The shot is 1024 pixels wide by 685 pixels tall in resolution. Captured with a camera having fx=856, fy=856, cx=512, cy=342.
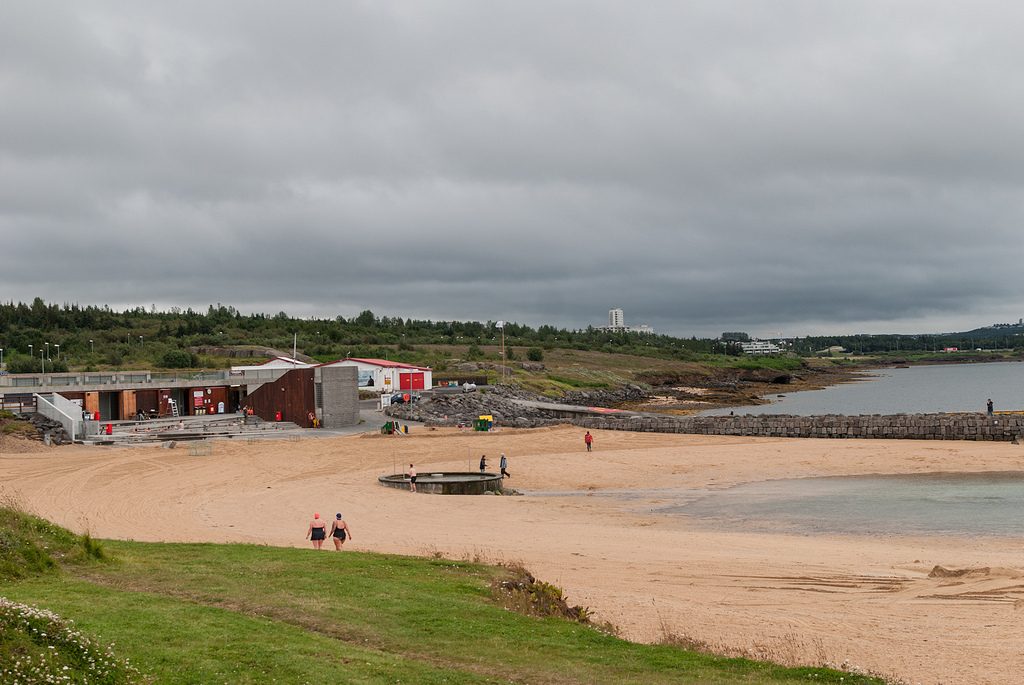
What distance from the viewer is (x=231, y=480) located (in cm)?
3391

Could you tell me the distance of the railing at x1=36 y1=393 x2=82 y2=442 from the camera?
4469 cm

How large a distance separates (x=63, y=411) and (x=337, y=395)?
48.7 ft

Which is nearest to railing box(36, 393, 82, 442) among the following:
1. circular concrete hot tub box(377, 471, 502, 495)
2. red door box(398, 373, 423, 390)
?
circular concrete hot tub box(377, 471, 502, 495)

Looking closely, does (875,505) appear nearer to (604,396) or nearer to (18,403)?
(18,403)

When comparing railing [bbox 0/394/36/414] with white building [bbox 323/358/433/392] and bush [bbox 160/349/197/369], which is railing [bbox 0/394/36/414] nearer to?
white building [bbox 323/358/433/392]

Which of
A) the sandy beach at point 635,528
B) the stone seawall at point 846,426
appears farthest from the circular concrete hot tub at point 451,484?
the stone seawall at point 846,426

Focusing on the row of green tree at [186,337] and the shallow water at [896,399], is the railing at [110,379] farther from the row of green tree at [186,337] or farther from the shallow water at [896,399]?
the shallow water at [896,399]

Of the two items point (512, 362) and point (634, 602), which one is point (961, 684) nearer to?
point (634, 602)

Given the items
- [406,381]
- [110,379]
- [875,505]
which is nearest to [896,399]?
[406,381]

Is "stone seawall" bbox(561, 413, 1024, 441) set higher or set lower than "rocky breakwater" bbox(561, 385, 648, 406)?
lower

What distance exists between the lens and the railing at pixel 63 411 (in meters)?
44.7

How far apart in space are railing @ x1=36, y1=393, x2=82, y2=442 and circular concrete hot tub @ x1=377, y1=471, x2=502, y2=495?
20524 mm

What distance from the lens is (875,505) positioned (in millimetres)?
28406

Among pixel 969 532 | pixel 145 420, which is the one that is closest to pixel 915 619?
pixel 969 532
